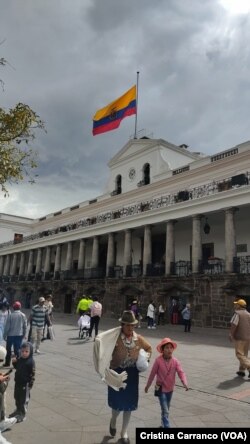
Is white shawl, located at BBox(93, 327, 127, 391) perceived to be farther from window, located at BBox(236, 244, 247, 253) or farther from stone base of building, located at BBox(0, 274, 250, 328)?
window, located at BBox(236, 244, 247, 253)

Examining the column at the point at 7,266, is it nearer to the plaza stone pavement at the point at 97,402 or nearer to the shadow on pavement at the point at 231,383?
the plaza stone pavement at the point at 97,402

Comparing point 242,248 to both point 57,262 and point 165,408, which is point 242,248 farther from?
point 165,408

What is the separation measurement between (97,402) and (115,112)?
27265 mm

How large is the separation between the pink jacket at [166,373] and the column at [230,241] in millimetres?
15157

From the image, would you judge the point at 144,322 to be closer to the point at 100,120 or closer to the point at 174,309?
the point at 174,309

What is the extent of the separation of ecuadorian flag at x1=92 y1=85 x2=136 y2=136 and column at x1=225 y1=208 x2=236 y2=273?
1370 cm

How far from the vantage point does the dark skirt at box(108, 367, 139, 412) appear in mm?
4512

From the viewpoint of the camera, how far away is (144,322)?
2288 centimetres

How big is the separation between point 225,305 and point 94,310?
7.98 meters

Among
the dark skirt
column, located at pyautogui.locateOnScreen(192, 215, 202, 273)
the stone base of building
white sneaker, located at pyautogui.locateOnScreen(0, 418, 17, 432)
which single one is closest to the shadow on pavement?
the dark skirt

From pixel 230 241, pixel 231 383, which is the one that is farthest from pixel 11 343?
pixel 230 241

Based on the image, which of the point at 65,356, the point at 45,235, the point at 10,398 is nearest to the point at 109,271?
the point at 45,235

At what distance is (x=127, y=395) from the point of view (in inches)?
178

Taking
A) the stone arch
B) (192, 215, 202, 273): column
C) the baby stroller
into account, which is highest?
(192, 215, 202, 273): column
